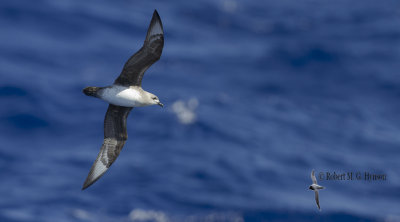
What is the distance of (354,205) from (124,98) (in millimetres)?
24353

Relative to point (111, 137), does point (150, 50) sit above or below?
above

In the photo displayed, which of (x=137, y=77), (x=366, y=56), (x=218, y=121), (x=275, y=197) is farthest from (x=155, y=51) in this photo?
(x=366, y=56)

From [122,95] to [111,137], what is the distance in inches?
68.4

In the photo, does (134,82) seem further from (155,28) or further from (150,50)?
(155,28)

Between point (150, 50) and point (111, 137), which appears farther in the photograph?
point (111, 137)

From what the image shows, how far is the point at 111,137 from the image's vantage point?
577 inches

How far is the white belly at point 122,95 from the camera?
528 inches

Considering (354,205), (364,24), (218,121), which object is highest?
(364,24)

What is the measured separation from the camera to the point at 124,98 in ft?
44.1

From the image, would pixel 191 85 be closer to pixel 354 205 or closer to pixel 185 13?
pixel 185 13

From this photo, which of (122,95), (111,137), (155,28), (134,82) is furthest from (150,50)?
(111,137)

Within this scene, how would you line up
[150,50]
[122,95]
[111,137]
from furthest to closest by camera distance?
[111,137]
[122,95]
[150,50]

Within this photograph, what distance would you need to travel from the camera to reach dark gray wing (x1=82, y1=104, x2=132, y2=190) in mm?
14500

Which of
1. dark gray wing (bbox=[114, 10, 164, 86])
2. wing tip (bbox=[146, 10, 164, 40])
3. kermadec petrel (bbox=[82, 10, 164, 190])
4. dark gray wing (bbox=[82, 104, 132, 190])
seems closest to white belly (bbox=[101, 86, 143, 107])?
kermadec petrel (bbox=[82, 10, 164, 190])
